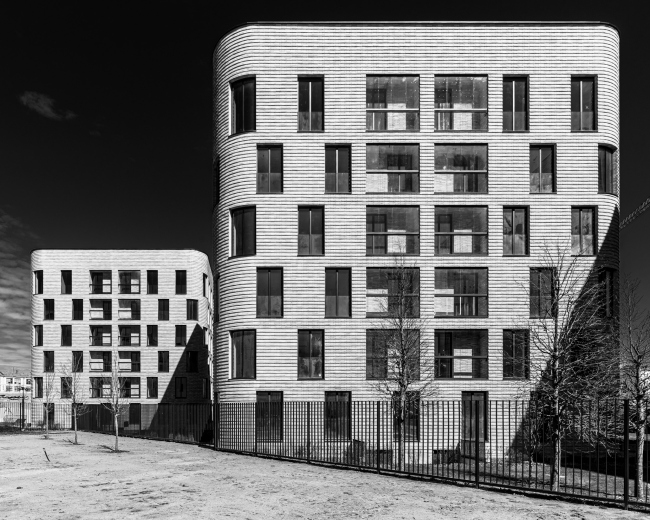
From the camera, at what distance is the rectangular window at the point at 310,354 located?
90.8 feet

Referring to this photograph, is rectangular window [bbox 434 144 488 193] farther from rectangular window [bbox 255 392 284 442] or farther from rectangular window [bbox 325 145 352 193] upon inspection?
rectangular window [bbox 255 392 284 442]

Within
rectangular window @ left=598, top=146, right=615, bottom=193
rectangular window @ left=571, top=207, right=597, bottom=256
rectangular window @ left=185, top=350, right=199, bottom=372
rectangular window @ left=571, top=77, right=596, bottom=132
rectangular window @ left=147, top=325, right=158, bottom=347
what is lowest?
rectangular window @ left=185, top=350, right=199, bottom=372

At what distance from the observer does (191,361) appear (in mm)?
58500

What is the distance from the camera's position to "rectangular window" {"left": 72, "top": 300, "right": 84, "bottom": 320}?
57406mm

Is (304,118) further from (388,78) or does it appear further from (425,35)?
(425,35)

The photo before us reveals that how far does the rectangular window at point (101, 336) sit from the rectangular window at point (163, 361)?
5.35 meters

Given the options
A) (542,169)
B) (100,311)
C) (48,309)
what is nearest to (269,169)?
(542,169)

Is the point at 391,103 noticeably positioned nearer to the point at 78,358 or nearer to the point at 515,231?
the point at 515,231

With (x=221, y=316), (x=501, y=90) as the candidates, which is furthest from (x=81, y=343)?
(x=501, y=90)

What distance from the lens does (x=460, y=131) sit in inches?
1138

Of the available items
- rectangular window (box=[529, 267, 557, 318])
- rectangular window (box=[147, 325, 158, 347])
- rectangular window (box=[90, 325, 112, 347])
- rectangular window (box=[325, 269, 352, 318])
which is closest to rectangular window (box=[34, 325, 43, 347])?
rectangular window (box=[90, 325, 112, 347])

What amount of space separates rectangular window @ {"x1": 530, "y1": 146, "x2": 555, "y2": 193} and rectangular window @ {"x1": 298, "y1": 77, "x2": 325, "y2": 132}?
36.6 feet

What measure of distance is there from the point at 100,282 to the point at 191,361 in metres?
12.5

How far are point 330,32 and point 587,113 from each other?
1391cm
